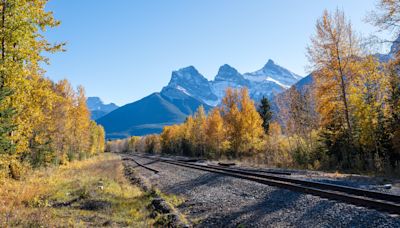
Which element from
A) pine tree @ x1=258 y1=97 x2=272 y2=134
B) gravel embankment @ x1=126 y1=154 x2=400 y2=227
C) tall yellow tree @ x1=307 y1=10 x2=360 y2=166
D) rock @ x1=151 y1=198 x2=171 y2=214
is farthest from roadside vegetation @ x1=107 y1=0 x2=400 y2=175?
pine tree @ x1=258 y1=97 x2=272 y2=134

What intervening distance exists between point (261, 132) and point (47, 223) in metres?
34.7

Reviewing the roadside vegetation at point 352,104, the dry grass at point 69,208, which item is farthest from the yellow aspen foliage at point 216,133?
the dry grass at point 69,208

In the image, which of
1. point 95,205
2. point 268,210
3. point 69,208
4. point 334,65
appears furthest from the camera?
point 334,65

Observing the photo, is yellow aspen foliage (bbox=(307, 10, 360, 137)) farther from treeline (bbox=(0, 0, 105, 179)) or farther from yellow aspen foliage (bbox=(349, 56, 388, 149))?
treeline (bbox=(0, 0, 105, 179))

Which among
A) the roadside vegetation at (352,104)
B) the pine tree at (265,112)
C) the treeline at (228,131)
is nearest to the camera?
the roadside vegetation at (352,104)

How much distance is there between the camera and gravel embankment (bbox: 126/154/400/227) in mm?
6732

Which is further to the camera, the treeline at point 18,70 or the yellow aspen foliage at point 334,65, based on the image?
the yellow aspen foliage at point 334,65

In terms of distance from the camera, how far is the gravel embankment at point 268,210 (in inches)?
265

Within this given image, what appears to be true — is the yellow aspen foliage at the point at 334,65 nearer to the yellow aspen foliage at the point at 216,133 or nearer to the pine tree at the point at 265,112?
the yellow aspen foliage at the point at 216,133

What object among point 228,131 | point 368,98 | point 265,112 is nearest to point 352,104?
point 368,98

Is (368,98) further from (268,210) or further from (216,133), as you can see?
(216,133)

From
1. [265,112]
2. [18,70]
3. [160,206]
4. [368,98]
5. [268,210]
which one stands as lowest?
[160,206]

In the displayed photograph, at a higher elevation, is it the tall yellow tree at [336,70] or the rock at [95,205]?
the tall yellow tree at [336,70]

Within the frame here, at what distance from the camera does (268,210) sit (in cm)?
859
